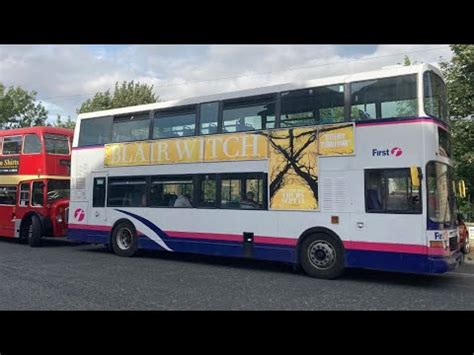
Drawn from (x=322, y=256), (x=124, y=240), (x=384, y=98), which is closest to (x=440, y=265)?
(x=322, y=256)

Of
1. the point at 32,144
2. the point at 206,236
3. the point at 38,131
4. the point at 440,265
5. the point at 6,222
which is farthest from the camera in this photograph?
the point at 6,222

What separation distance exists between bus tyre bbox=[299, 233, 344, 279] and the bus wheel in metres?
4.91

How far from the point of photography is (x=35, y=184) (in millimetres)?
15023

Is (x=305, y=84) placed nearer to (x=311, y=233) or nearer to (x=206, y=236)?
(x=311, y=233)

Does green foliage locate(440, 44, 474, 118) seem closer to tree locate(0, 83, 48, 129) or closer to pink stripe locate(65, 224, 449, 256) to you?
pink stripe locate(65, 224, 449, 256)

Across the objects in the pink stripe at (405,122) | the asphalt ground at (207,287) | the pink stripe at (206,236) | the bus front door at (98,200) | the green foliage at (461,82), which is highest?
the green foliage at (461,82)

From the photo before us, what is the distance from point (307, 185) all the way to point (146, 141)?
15.5 ft

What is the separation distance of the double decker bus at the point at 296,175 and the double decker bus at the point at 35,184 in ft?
8.91

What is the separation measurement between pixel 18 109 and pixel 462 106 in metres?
31.3

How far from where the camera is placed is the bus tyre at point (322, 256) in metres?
8.98

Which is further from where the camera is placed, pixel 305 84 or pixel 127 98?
pixel 127 98

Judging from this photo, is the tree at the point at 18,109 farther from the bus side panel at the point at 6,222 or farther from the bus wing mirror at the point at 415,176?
the bus wing mirror at the point at 415,176

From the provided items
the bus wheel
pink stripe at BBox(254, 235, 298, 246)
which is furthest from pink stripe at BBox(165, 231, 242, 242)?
the bus wheel

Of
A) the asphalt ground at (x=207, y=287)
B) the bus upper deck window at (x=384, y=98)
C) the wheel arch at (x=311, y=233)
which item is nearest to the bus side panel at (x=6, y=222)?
the asphalt ground at (x=207, y=287)
